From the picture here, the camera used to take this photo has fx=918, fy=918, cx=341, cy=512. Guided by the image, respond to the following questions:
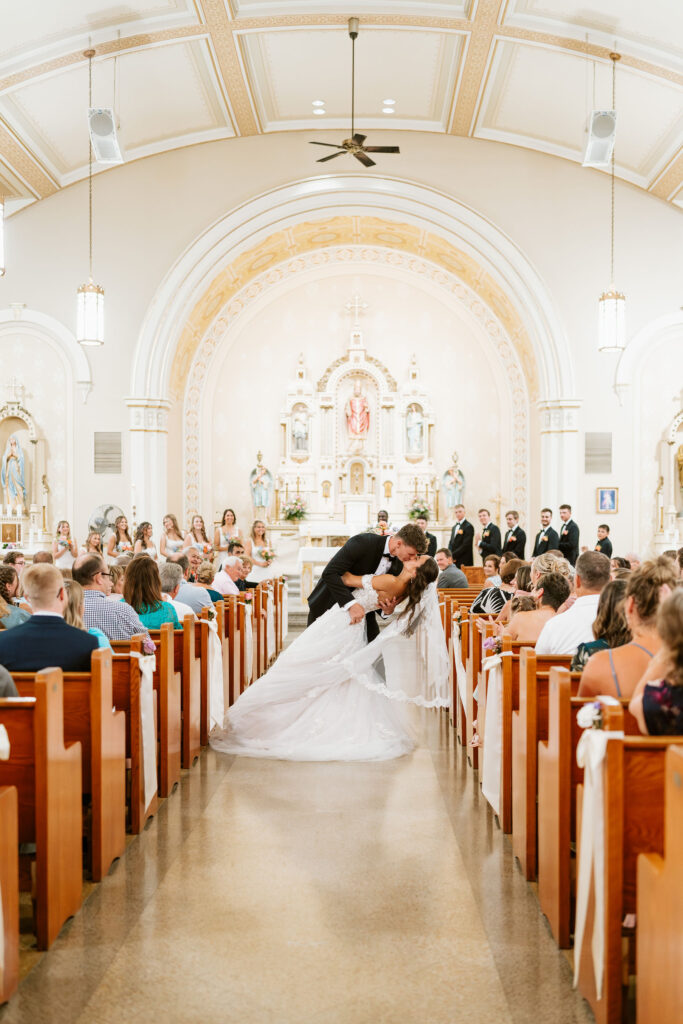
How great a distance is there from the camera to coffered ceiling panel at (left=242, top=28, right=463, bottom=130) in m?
11.6

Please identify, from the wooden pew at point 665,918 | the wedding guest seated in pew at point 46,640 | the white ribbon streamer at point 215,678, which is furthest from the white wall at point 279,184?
the wooden pew at point 665,918

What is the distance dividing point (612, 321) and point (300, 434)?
6040 millimetres

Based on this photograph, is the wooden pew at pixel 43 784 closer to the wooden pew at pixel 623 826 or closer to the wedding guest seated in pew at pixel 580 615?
the wooden pew at pixel 623 826

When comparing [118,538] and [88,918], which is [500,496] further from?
[88,918]

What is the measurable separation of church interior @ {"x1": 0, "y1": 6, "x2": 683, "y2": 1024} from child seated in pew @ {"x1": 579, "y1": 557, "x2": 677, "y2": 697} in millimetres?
27

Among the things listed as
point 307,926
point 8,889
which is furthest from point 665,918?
point 8,889

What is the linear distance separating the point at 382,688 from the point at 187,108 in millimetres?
10249

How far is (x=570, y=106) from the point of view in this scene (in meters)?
12.6

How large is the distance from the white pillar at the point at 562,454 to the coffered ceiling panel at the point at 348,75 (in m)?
4.63

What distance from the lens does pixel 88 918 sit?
339cm

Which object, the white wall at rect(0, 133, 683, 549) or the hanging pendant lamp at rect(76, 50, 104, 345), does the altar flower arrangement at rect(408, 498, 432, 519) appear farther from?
the hanging pendant lamp at rect(76, 50, 104, 345)

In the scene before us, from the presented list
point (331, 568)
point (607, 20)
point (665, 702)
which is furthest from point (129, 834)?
point (607, 20)

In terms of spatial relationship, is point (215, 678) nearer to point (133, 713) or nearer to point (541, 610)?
point (133, 713)

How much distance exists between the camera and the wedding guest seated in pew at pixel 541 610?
504 cm
